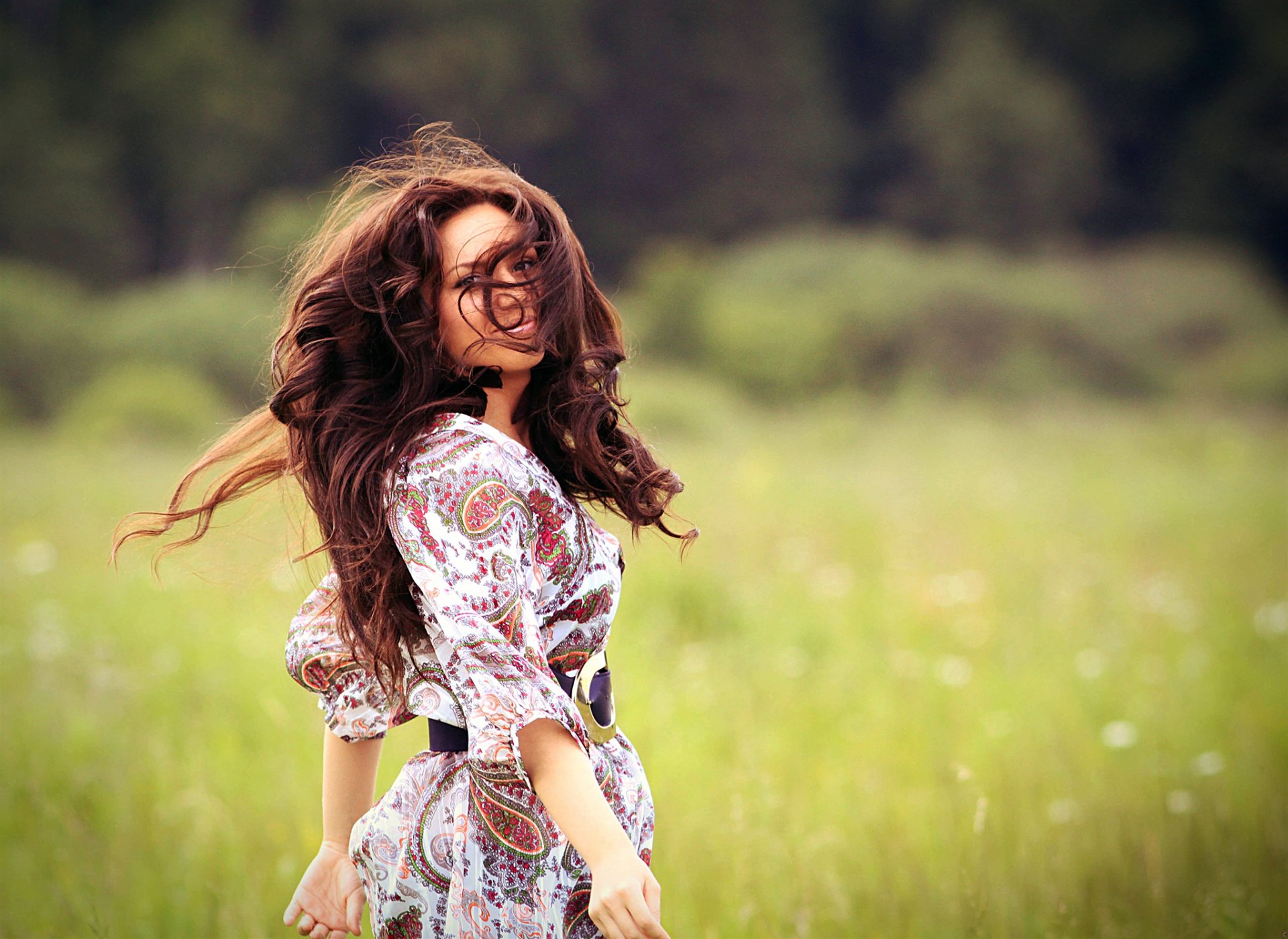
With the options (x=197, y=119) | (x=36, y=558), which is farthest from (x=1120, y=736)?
(x=197, y=119)

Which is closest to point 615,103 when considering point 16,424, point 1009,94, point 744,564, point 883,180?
point 883,180

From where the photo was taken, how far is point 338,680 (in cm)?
135

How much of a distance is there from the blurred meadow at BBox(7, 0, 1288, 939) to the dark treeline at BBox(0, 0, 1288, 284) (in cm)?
6

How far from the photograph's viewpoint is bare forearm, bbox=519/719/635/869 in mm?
1048

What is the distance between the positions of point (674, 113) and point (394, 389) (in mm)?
17666

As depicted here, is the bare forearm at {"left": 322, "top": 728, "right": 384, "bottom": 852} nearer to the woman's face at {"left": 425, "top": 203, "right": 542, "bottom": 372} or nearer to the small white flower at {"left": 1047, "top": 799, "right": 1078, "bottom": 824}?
the woman's face at {"left": 425, "top": 203, "right": 542, "bottom": 372}

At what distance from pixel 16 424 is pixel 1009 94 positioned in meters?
14.7

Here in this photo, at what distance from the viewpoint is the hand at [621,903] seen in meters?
1.02

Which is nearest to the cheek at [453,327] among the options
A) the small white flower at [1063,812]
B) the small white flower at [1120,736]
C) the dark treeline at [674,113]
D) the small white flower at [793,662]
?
the small white flower at [1063,812]

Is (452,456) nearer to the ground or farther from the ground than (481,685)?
farther from the ground

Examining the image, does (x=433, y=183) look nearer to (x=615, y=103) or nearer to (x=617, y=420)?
(x=617, y=420)

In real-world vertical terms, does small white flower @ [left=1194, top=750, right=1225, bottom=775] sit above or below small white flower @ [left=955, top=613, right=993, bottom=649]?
above

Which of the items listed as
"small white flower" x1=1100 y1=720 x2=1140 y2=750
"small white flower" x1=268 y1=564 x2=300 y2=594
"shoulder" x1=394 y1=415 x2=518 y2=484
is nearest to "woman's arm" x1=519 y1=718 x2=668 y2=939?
"shoulder" x1=394 y1=415 x2=518 y2=484

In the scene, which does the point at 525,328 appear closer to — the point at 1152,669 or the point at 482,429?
the point at 482,429
